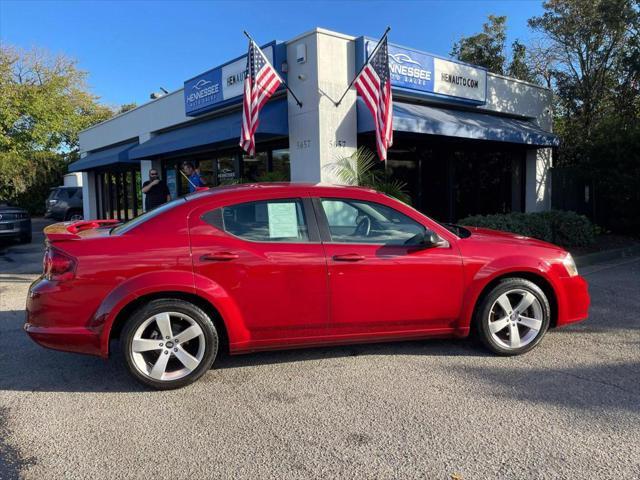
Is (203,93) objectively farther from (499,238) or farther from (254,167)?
(499,238)

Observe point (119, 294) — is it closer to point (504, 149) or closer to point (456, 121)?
point (456, 121)

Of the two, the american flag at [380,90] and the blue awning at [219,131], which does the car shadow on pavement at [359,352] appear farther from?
the blue awning at [219,131]

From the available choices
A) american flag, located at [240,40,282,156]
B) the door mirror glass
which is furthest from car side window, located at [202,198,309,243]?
american flag, located at [240,40,282,156]

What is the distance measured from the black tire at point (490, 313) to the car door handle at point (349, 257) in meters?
1.23

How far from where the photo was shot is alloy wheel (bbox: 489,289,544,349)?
4516 millimetres

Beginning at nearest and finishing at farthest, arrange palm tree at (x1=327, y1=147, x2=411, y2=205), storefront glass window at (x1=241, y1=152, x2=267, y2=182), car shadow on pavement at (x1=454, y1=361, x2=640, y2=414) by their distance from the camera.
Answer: car shadow on pavement at (x1=454, y1=361, x2=640, y2=414)
palm tree at (x1=327, y1=147, x2=411, y2=205)
storefront glass window at (x1=241, y1=152, x2=267, y2=182)

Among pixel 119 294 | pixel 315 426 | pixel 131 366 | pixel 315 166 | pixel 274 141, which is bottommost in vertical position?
pixel 315 426

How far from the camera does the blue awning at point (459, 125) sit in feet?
31.8

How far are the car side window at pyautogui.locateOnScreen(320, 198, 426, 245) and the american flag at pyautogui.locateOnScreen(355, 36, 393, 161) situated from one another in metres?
4.46

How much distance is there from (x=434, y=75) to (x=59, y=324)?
9.44 m

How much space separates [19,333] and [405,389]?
4.24 meters

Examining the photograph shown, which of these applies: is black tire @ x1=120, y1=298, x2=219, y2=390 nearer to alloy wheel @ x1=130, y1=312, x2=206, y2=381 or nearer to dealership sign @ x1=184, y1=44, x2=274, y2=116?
alloy wheel @ x1=130, y1=312, x2=206, y2=381

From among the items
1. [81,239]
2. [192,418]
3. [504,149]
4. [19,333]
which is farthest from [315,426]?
[504,149]

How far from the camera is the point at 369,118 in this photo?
31.6 feet
